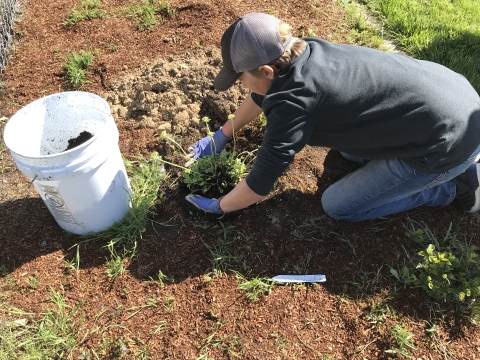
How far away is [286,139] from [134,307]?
119 centimetres

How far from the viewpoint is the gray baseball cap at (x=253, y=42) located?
5.50ft

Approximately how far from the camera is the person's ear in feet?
5.70

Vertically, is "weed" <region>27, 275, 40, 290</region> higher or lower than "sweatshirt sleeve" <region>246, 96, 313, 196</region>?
lower

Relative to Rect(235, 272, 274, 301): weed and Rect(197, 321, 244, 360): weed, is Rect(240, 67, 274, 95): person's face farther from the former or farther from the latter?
Rect(197, 321, 244, 360): weed

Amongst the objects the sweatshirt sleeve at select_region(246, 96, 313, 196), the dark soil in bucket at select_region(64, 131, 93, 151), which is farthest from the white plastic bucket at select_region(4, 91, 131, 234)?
the sweatshirt sleeve at select_region(246, 96, 313, 196)

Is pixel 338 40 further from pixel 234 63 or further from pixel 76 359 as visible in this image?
pixel 76 359

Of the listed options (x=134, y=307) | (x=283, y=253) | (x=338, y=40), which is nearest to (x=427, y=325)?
(x=283, y=253)

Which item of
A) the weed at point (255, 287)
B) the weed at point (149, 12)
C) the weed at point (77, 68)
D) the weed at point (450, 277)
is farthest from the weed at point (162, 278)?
the weed at point (149, 12)

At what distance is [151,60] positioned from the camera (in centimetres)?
340

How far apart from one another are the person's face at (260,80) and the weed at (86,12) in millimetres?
2616

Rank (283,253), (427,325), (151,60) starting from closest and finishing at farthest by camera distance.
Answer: (427,325), (283,253), (151,60)

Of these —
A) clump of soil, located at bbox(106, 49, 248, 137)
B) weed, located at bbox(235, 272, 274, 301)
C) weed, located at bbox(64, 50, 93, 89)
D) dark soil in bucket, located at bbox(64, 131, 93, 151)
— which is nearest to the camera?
weed, located at bbox(235, 272, 274, 301)

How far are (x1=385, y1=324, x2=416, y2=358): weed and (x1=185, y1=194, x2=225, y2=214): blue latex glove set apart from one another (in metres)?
1.13

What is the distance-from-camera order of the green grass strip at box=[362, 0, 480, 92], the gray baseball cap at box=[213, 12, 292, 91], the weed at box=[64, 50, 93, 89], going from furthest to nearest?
the green grass strip at box=[362, 0, 480, 92], the weed at box=[64, 50, 93, 89], the gray baseball cap at box=[213, 12, 292, 91]
